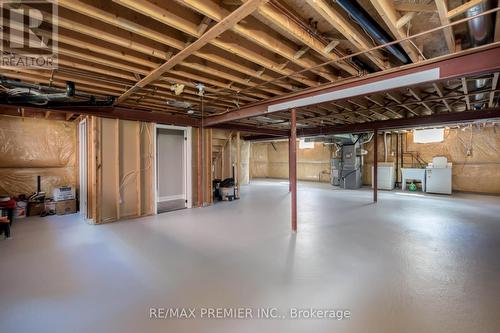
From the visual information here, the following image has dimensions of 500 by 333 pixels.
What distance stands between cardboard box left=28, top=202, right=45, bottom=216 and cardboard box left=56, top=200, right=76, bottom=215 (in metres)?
0.29

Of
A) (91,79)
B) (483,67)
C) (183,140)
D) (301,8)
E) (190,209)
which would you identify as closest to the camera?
(301,8)

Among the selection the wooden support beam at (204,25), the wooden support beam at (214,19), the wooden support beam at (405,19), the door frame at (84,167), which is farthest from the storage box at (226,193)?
the wooden support beam at (405,19)

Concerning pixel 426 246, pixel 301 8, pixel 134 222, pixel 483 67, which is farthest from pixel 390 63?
pixel 134 222

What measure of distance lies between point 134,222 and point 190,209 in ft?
4.78

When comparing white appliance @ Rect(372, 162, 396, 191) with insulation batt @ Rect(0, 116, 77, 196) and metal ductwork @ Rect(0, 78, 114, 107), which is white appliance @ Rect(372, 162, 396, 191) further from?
insulation batt @ Rect(0, 116, 77, 196)

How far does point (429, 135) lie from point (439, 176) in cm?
181

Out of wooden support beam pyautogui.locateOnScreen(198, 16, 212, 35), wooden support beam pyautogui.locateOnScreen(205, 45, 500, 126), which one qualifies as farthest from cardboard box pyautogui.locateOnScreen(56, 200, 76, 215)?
wooden support beam pyautogui.locateOnScreen(205, 45, 500, 126)

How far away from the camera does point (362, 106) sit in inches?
197

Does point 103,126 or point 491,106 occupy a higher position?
point 491,106

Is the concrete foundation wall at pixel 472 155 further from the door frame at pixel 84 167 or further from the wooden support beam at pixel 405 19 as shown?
the door frame at pixel 84 167

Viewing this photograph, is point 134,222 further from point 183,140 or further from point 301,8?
point 301,8

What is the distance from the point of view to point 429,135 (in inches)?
341

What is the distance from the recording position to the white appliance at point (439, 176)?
763 cm

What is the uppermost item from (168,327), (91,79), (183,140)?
(91,79)
